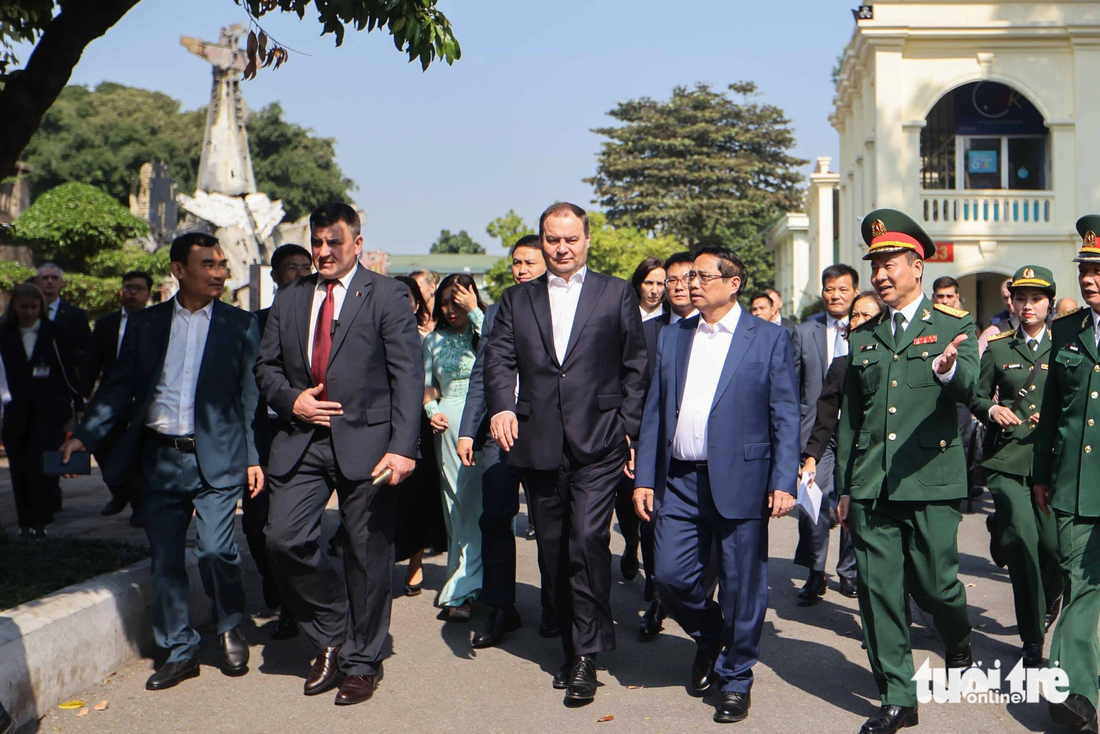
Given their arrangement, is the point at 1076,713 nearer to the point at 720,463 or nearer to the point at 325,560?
the point at 720,463

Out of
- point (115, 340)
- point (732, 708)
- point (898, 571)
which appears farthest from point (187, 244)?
point (115, 340)

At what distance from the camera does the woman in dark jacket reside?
9.12 meters

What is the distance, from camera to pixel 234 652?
5898 mm

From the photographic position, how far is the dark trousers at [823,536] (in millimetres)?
7301

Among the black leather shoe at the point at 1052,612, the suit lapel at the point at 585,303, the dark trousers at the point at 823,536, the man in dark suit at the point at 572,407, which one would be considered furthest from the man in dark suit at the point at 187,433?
the black leather shoe at the point at 1052,612

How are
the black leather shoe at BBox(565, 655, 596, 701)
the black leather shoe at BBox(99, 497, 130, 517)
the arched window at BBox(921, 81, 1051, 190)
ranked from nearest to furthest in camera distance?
1. the black leather shoe at BBox(565, 655, 596, 701)
2. the black leather shoe at BBox(99, 497, 130, 517)
3. the arched window at BBox(921, 81, 1051, 190)

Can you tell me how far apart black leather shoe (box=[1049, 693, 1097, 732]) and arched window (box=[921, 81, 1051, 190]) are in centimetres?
2185

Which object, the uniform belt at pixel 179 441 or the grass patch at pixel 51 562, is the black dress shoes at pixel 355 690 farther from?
the grass patch at pixel 51 562

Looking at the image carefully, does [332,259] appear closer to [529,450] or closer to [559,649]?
[529,450]

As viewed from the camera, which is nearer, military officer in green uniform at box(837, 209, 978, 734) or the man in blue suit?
military officer in green uniform at box(837, 209, 978, 734)

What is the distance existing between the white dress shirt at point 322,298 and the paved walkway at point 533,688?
1683mm

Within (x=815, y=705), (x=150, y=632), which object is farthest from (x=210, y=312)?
(x=815, y=705)

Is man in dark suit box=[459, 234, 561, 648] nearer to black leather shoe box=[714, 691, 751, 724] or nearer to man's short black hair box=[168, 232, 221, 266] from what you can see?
black leather shoe box=[714, 691, 751, 724]

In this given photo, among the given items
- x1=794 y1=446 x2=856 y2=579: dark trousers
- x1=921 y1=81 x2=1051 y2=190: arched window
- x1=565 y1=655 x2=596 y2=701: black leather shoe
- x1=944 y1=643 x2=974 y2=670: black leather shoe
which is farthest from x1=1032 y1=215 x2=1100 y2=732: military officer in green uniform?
x1=921 y1=81 x2=1051 y2=190: arched window
